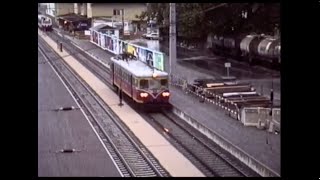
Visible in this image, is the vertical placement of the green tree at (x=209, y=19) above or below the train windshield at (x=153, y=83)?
above

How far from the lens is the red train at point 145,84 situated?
28.0 ft

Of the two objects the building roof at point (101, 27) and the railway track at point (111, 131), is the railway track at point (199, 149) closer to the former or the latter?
the railway track at point (111, 131)

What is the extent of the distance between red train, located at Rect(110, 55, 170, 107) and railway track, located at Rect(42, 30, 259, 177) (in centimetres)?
27

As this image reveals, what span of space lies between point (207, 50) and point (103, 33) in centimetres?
631

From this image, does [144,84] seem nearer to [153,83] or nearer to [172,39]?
[153,83]

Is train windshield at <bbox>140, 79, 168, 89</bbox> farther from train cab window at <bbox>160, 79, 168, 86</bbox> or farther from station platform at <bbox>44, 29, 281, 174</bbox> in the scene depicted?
station platform at <bbox>44, 29, 281, 174</bbox>

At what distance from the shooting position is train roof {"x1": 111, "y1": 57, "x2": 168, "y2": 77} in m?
8.66

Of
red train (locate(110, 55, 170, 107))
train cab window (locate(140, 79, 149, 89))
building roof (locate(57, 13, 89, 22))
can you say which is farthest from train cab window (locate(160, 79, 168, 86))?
building roof (locate(57, 13, 89, 22))

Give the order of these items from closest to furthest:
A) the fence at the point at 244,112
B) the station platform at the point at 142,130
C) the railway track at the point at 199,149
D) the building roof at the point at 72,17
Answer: the railway track at the point at 199,149
the station platform at the point at 142,130
the building roof at the point at 72,17
the fence at the point at 244,112

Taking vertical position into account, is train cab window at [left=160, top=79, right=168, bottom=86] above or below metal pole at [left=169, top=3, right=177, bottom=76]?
below

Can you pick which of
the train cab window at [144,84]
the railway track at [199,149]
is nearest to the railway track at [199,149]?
the railway track at [199,149]

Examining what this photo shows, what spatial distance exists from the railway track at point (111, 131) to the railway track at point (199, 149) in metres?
0.45
